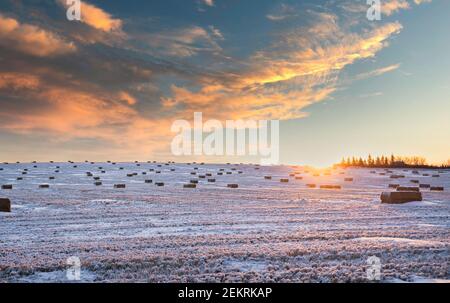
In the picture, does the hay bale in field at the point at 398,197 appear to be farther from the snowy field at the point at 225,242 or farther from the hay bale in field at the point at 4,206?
the hay bale in field at the point at 4,206

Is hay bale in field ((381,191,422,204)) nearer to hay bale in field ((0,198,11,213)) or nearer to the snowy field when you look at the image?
the snowy field

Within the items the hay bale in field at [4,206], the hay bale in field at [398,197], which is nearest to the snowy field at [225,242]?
the hay bale in field at [4,206]

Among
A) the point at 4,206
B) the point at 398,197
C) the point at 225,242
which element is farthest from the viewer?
the point at 398,197

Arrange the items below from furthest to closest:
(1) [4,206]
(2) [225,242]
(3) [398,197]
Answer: (3) [398,197]
(1) [4,206]
(2) [225,242]

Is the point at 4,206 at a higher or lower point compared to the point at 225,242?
higher

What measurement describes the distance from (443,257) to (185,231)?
6.77 meters

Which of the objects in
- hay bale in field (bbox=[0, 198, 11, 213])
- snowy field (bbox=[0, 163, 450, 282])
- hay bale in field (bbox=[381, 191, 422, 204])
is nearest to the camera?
snowy field (bbox=[0, 163, 450, 282])

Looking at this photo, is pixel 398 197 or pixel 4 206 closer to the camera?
pixel 4 206

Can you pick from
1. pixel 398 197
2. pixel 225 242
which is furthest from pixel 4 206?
pixel 398 197

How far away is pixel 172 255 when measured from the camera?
941cm

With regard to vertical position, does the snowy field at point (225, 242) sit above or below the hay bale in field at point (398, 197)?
below

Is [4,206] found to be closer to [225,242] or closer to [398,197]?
[225,242]

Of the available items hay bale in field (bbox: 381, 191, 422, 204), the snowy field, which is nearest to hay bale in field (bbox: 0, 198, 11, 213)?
the snowy field
